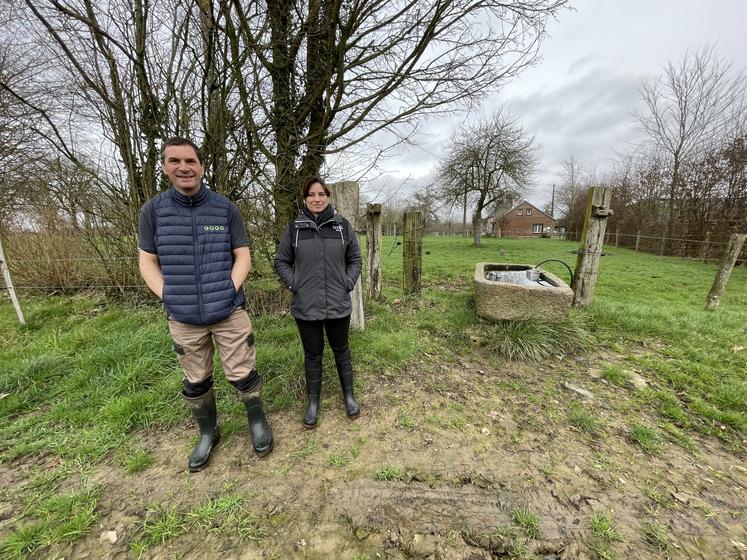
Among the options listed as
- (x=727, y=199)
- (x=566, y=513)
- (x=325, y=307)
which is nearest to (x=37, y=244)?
(x=325, y=307)

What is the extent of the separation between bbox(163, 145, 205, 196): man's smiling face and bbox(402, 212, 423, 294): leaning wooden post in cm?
416

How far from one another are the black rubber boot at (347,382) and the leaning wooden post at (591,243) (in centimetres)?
399

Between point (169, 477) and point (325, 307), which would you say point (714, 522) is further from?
point (169, 477)

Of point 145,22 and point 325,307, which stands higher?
point 145,22

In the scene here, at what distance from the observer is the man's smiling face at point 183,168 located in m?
1.67

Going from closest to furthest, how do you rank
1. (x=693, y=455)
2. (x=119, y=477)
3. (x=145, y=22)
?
(x=119, y=477) < (x=693, y=455) < (x=145, y=22)

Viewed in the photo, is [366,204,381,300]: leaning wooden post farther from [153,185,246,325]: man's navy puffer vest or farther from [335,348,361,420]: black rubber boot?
[153,185,246,325]: man's navy puffer vest

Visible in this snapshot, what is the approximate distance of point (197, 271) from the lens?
1782 mm

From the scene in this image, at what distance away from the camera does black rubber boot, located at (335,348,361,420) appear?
242 centimetres

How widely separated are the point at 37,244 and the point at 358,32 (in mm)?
6924

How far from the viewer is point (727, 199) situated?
12.3 m

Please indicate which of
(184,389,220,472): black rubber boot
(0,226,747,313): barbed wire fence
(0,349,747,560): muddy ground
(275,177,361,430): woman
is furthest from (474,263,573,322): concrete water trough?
(184,389,220,472): black rubber boot

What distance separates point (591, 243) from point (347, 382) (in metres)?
4.45

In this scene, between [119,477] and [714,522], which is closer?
[714,522]
